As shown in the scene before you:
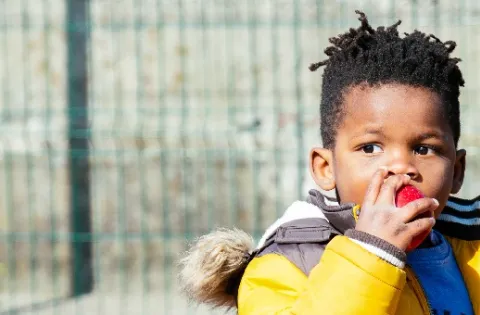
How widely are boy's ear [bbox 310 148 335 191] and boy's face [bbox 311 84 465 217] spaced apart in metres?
0.06

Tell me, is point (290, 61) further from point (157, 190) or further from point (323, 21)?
point (157, 190)

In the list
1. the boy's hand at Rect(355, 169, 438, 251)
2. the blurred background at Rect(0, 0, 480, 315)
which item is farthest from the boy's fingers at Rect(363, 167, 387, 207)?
the blurred background at Rect(0, 0, 480, 315)

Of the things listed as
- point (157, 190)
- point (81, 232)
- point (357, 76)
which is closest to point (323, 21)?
point (157, 190)

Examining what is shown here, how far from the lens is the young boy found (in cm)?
190

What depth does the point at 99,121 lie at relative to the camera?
6430mm

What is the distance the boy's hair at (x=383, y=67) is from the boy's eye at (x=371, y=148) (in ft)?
0.40

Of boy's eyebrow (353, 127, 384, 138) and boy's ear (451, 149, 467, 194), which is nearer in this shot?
boy's eyebrow (353, 127, 384, 138)

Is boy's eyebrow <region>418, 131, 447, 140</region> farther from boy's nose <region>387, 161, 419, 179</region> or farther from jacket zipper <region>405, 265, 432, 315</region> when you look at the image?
jacket zipper <region>405, 265, 432, 315</region>

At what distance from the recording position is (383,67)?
2.16m

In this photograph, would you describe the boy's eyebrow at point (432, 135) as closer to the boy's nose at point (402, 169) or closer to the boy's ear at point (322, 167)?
the boy's nose at point (402, 169)

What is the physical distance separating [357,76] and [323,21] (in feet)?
13.6

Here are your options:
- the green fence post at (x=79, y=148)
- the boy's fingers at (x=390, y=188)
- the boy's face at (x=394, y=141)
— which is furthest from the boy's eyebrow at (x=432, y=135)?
the green fence post at (x=79, y=148)

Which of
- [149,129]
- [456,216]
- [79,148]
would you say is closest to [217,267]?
[456,216]

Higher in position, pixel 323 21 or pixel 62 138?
pixel 323 21
